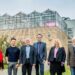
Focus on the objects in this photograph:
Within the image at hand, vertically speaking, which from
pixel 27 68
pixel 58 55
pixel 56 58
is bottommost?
pixel 27 68

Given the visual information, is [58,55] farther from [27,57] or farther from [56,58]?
[27,57]

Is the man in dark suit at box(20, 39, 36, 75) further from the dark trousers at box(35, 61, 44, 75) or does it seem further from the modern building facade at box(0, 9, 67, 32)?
the modern building facade at box(0, 9, 67, 32)

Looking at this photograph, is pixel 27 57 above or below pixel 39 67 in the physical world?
above

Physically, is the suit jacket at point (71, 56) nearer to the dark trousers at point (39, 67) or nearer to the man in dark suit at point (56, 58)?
the man in dark suit at point (56, 58)

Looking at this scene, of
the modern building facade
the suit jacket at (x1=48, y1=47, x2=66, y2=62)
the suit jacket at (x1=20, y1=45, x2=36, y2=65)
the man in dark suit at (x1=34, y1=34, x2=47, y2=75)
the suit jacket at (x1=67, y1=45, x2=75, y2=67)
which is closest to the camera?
the suit jacket at (x1=67, y1=45, x2=75, y2=67)

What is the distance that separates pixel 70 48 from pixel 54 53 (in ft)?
2.31

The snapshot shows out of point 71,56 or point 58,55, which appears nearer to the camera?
point 71,56

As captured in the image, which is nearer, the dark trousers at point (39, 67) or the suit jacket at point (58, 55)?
the suit jacket at point (58, 55)

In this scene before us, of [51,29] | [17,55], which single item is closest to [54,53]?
[17,55]

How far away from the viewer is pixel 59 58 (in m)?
18.3

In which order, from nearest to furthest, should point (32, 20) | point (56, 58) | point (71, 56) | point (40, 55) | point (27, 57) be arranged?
point (71, 56), point (56, 58), point (27, 57), point (40, 55), point (32, 20)

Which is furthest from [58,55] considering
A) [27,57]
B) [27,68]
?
[27,68]

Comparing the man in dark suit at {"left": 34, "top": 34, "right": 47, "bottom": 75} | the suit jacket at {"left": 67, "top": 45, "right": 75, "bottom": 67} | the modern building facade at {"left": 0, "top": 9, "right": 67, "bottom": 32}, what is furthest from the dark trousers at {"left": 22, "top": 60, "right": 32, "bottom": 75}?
the modern building facade at {"left": 0, "top": 9, "right": 67, "bottom": 32}

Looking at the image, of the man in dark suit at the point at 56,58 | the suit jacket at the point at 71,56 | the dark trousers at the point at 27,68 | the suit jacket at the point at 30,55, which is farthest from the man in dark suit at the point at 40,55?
the suit jacket at the point at 71,56
